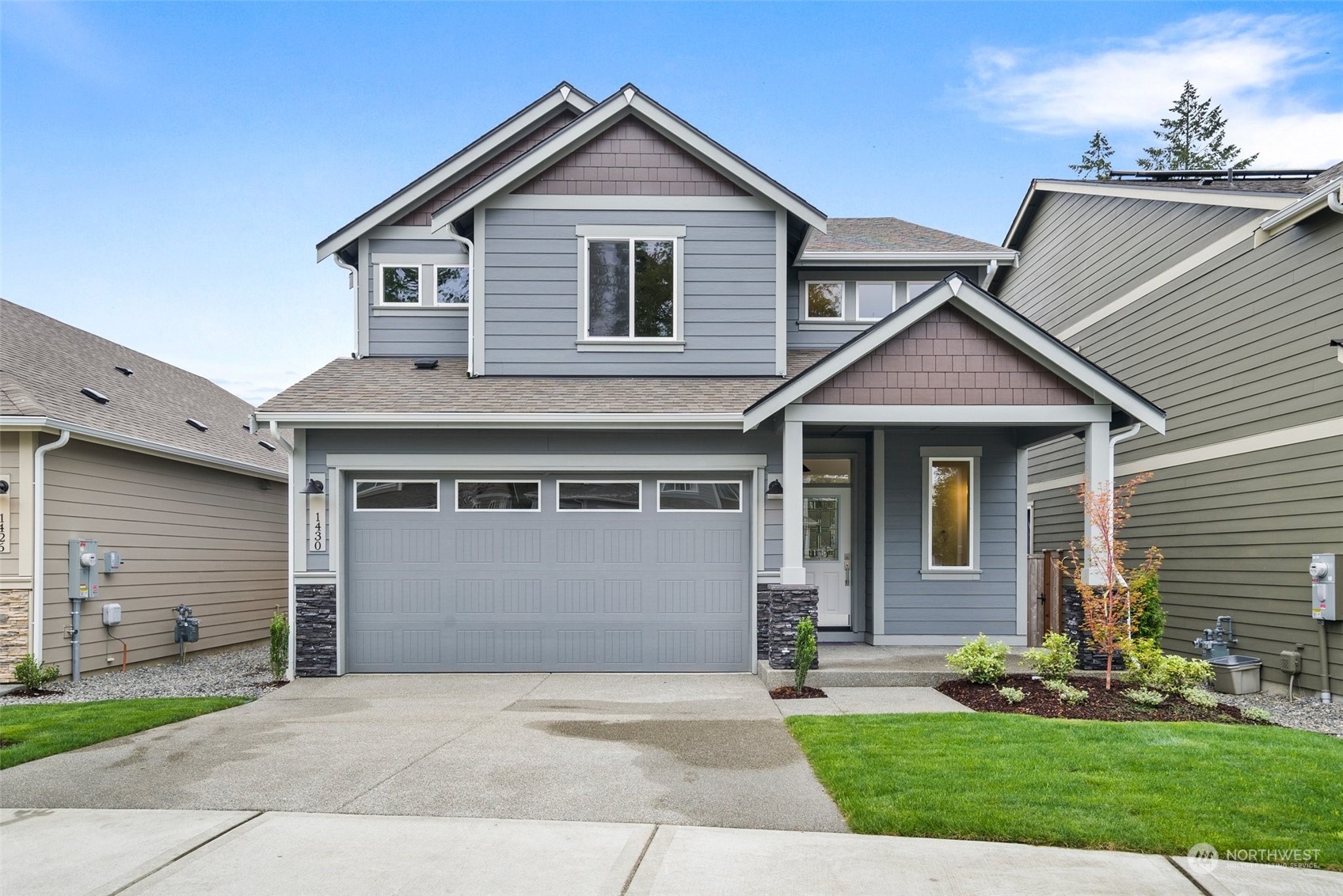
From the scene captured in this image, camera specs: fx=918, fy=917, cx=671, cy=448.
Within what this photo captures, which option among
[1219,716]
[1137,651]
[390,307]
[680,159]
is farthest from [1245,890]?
[390,307]

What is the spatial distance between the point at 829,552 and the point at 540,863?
27.2 feet

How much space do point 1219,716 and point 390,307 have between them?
35.3ft

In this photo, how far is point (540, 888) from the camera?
4223 mm

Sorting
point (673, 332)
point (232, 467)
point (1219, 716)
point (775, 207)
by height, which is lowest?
point (1219, 716)

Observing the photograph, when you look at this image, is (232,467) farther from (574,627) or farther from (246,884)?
(246,884)

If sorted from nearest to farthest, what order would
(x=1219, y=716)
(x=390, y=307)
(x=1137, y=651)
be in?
(x=1219, y=716)
(x=1137, y=651)
(x=390, y=307)

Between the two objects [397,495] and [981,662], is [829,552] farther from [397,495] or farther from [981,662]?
[397,495]

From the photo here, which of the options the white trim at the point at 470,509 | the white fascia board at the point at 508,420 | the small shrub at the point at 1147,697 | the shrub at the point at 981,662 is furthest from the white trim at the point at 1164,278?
the white trim at the point at 470,509

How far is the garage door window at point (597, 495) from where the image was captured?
1109cm

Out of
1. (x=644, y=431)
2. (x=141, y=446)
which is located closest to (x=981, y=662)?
(x=644, y=431)

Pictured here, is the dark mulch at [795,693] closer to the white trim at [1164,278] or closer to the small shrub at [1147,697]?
the small shrub at [1147,697]

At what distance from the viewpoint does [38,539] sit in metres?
10.4

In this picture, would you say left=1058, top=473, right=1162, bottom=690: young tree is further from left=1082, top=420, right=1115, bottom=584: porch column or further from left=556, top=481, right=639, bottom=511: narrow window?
left=556, top=481, right=639, bottom=511: narrow window

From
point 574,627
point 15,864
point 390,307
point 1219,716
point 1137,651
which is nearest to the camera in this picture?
point 15,864
